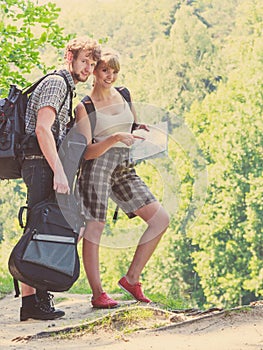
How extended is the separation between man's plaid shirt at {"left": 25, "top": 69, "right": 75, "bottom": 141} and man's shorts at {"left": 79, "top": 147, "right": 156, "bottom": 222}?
1.56 feet

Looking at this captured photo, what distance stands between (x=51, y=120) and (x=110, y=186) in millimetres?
928

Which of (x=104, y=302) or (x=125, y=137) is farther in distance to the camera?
(x=104, y=302)

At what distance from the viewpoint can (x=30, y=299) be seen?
230 inches

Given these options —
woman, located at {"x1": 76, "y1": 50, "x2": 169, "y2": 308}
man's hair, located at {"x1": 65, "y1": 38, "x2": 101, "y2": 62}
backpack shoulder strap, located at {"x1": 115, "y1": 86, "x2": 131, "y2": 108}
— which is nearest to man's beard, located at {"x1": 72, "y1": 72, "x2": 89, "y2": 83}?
man's hair, located at {"x1": 65, "y1": 38, "x2": 101, "y2": 62}

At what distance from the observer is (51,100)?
18.0 feet

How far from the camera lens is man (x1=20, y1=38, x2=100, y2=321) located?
5398 millimetres

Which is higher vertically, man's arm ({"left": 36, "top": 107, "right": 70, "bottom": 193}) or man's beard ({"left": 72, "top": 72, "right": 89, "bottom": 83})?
man's beard ({"left": 72, "top": 72, "right": 89, "bottom": 83})

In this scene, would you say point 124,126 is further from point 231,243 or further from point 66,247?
point 231,243

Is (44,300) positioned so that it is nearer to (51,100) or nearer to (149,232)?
(149,232)

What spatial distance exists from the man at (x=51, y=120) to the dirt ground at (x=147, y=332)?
525mm

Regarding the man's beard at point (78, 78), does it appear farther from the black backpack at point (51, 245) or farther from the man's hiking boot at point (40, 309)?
the man's hiking boot at point (40, 309)

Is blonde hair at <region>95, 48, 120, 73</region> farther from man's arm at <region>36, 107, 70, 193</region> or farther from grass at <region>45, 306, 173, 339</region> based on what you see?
grass at <region>45, 306, 173, 339</region>

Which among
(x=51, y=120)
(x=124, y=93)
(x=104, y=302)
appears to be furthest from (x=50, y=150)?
(x=104, y=302)

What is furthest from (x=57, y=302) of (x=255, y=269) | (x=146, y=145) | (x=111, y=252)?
(x=111, y=252)
